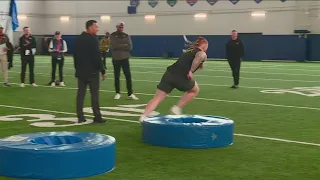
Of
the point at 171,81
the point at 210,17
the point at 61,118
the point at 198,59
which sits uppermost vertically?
the point at 210,17

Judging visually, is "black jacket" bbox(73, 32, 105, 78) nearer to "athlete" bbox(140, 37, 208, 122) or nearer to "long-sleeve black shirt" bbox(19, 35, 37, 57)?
"athlete" bbox(140, 37, 208, 122)

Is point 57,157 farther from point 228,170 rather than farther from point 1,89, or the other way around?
point 1,89

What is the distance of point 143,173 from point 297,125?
4.59 metres

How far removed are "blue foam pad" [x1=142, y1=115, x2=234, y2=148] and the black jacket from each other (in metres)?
2.27

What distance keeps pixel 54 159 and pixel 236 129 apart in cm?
445

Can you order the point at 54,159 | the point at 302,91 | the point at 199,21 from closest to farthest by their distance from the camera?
the point at 54,159
the point at 302,91
the point at 199,21

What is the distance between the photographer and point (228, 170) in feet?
21.7

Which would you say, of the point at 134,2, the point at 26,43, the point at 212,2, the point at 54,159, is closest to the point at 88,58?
the point at 54,159

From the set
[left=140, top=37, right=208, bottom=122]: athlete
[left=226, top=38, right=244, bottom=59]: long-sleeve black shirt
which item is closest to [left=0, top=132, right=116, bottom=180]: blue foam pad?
[left=140, top=37, right=208, bottom=122]: athlete

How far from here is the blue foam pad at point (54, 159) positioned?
600 centimetres

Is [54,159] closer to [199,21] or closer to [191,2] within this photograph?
[199,21]

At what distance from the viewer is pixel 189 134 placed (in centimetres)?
784

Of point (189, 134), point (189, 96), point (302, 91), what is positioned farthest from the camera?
point (302, 91)

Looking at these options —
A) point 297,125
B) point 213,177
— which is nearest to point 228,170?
point 213,177
